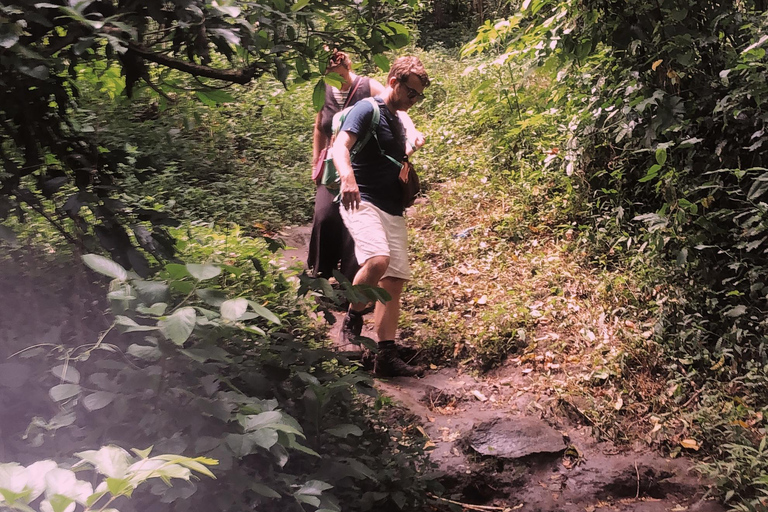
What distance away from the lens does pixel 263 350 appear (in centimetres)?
209

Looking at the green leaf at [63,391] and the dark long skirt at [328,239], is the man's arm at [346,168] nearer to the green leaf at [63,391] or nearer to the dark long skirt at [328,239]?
the dark long skirt at [328,239]

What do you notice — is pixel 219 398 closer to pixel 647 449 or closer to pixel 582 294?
pixel 647 449

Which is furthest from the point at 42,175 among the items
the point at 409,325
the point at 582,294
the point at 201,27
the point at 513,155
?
the point at 513,155

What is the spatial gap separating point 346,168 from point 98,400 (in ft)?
7.19

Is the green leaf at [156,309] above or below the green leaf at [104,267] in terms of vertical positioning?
below

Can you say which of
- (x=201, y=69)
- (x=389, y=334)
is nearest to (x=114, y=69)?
(x=201, y=69)

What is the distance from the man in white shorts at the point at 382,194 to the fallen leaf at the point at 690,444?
1.76 metres

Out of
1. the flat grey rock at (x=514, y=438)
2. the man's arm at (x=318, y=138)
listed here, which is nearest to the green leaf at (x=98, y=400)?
the flat grey rock at (x=514, y=438)

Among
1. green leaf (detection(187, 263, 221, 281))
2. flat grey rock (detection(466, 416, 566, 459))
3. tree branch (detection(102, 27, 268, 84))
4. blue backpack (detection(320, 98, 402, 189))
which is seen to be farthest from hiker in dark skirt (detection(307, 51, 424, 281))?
green leaf (detection(187, 263, 221, 281))

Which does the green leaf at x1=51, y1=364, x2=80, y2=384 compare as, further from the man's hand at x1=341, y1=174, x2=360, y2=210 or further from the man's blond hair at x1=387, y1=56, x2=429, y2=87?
the man's blond hair at x1=387, y1=56, x2=429, y2=87

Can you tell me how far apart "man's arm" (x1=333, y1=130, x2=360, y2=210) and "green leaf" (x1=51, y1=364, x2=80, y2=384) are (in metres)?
2.10

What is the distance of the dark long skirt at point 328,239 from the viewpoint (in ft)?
13.2

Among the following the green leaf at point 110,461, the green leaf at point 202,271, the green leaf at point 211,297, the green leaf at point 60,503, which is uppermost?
the green leaf at point 202,271

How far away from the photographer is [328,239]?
4.08 metres
